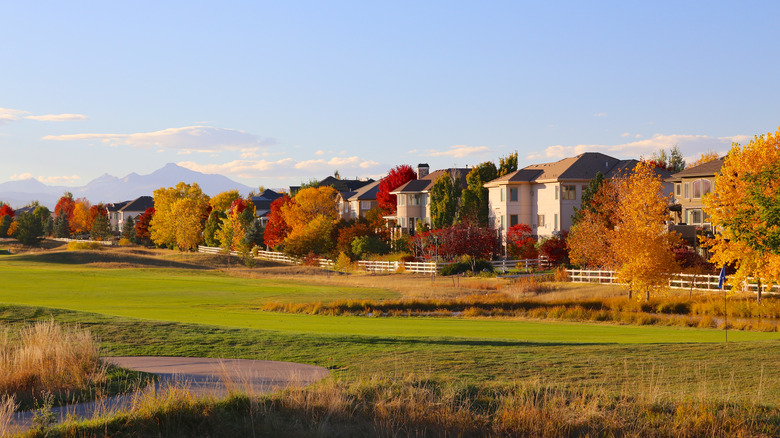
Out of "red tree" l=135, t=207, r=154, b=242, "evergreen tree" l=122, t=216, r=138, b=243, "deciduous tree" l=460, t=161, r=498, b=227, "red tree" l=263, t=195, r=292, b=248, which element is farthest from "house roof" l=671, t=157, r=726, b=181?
"evergreen tree" l=122, t=216, r=138, b=243

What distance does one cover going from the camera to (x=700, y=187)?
5659cm

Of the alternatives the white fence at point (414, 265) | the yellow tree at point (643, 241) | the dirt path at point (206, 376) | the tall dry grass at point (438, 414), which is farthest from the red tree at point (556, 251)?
the tall dry grass at point (438, 414)

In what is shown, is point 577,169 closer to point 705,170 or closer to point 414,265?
point 705,170

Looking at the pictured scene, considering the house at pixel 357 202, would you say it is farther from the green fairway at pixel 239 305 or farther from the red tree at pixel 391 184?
the green fairway at pixel 239 305

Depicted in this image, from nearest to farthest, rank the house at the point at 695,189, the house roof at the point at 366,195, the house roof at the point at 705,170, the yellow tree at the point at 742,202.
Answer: the yellow tree at the point at 742,202, the house roof at the point at 705,170, the house at the point at 695,189, the house roof at the point at 366,195

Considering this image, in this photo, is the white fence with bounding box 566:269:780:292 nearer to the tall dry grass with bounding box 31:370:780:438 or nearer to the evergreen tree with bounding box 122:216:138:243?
the tall dry grass with bounding box 31:370:780:438

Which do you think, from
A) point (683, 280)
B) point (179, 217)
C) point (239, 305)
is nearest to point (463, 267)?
point (683, 280)

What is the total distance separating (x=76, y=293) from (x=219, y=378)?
35202 millimetres

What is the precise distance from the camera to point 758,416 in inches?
448

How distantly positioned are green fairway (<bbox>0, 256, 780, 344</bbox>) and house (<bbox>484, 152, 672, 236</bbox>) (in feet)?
76.5

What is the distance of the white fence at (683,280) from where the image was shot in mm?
39938

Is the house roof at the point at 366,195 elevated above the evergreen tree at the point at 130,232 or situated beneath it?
elevated above

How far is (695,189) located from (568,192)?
1147cm

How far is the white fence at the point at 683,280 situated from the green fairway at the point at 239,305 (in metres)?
12.8
